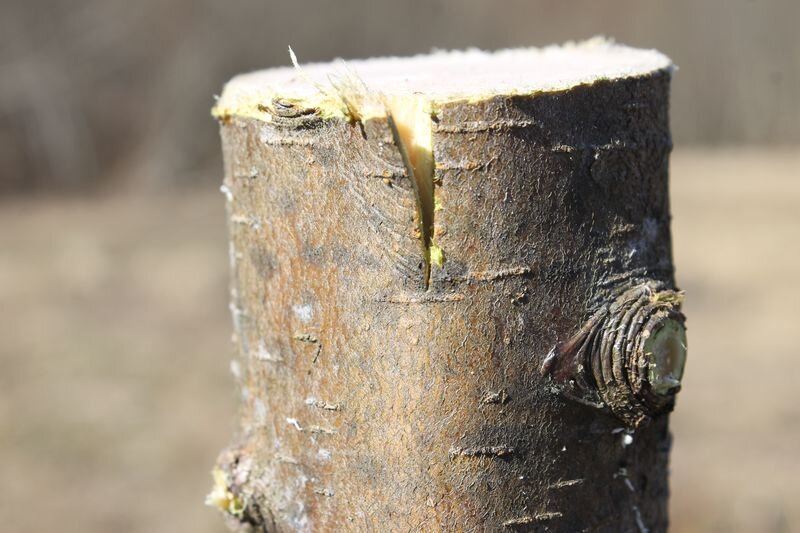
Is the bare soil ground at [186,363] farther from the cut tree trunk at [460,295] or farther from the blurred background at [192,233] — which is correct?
the cut tree trunk at [460,295]

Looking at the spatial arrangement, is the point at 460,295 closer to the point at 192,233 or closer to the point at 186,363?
the point at 186,363

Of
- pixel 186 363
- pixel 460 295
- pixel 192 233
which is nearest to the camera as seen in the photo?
pixel 460 295

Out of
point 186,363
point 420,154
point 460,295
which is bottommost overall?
point 186,363

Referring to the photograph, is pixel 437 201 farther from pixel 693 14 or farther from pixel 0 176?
pixel 0 176

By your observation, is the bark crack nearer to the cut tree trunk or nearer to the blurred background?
the cut tree trunk

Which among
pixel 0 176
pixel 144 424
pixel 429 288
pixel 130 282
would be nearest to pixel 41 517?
pixel 144 424

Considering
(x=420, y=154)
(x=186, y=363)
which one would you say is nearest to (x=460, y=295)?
(x=420, y=154)

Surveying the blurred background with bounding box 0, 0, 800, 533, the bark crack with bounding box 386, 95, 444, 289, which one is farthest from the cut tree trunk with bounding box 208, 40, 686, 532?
the blurred background with bounding box 0, 0, 800, 533

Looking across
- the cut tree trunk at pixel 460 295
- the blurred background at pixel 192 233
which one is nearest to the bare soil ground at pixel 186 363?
the blurred background at pixel 192 233
